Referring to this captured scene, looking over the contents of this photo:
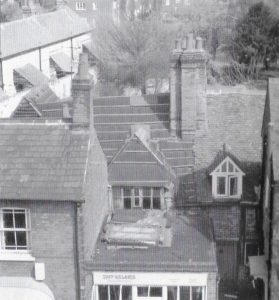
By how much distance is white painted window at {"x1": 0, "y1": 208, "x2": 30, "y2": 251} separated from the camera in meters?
17.4

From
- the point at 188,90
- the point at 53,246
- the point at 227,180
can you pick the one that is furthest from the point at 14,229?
the point at 188,90

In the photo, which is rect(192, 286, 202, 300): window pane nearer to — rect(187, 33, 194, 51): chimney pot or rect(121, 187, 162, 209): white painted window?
rect(121, 187, 162, 209): white painted window

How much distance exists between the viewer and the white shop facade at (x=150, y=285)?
1741 centimetres

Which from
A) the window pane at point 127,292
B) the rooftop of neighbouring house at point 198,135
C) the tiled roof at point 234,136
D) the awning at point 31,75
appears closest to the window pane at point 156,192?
the rooftop of neighbouring house at point 198,135

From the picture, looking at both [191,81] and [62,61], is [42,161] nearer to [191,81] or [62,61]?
[191,81]

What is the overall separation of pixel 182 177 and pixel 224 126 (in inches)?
132

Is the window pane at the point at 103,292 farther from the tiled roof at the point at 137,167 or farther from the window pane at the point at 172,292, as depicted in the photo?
the tiled roof at the point at 137,167

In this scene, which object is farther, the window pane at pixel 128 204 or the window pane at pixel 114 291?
the window pane at pixel 128 204

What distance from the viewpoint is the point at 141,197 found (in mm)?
23453

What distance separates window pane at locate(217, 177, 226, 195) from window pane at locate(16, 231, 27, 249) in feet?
30.8

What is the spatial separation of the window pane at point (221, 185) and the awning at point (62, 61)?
36.0m

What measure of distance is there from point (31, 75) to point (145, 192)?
29931mm

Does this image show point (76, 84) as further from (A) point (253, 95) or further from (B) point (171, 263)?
(A) point (253, 95)

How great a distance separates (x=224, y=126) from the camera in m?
25.9
